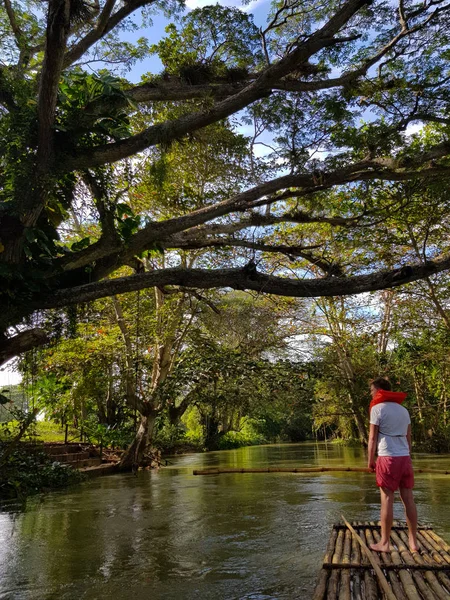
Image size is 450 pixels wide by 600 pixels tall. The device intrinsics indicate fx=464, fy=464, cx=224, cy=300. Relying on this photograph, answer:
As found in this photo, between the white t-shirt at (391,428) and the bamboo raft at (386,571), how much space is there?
76 centimetres

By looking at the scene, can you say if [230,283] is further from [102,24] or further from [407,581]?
[102,24]

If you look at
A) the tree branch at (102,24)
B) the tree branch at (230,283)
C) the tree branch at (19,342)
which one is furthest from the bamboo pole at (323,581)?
the tree branch at (102,24)

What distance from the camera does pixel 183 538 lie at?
5715mm

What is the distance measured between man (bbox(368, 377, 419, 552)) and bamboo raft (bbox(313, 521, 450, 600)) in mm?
208

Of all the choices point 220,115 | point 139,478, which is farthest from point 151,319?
point 220,115

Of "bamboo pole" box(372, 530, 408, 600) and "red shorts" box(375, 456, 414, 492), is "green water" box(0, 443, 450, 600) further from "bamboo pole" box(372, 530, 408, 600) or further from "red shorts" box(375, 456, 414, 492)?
"red shorts" box(375, 456, 414, 492)

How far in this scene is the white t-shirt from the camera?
159 inches

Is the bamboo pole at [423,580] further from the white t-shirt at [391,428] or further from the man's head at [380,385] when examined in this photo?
the man's head at [380,385]

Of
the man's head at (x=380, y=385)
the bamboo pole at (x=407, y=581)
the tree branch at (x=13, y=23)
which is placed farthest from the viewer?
the tree branch at (x=13, y=23)

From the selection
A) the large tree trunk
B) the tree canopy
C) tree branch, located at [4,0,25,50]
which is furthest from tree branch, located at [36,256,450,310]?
the large tree trunk

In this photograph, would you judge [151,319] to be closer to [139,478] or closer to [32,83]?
[139,478]

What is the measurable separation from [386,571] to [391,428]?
116 cm

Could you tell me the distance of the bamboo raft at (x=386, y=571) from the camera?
2.86m

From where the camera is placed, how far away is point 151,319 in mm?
15219
